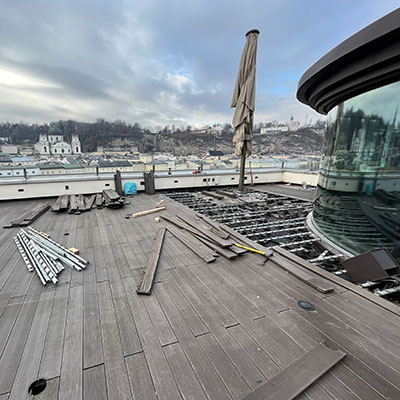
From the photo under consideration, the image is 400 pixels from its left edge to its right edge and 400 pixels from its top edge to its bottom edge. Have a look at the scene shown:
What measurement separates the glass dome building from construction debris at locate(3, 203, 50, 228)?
6.12 m

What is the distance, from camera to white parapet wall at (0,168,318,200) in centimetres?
602

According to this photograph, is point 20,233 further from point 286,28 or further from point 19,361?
point 286,28

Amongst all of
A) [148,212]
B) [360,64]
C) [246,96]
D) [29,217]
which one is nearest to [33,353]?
[148,212]

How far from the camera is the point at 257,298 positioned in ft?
6.70

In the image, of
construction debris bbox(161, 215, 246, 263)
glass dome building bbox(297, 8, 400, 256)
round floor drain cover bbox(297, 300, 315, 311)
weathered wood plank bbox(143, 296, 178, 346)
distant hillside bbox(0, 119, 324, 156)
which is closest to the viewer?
weathered wood plank bbox(143, 296, 178, 346)

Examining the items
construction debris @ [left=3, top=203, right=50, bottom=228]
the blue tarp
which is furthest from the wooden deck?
the blue tarp

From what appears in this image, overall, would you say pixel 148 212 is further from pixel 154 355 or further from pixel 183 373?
pixel 183 373

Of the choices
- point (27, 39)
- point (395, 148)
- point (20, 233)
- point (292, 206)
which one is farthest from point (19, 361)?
point (27, 39)

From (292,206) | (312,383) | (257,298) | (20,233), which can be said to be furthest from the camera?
(292,206)

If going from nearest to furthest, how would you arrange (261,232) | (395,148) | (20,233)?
(395,148) → (20,233) → (261,232)

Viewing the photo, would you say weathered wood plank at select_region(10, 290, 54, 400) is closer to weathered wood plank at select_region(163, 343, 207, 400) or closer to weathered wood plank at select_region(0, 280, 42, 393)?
weathered wood plank at select_region(0, 280, 42, 393)

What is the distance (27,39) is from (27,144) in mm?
3716

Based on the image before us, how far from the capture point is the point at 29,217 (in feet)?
14.4

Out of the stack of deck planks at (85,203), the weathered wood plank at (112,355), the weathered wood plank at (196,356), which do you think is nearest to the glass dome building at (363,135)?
the weathered wood plank at (196,356)
